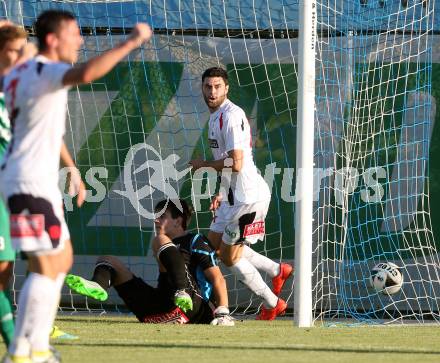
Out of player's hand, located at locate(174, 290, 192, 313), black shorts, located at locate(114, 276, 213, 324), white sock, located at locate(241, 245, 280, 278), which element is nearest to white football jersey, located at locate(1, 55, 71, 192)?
player's hand, located at locate(174, 290, 192, 313)

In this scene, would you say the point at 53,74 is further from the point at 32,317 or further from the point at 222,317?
the point at 222,317

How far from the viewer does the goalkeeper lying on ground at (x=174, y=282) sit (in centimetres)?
856

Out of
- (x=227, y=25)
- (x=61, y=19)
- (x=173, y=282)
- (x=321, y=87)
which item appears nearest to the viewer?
(x=61, y=19)

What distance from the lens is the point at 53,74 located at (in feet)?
16.1

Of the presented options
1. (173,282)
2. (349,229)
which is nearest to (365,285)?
(349,229)

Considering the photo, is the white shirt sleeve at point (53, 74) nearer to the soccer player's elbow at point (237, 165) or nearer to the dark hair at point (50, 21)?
the dark hair at point (50, 21)

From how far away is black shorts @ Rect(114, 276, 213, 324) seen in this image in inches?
341

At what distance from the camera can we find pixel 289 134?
35.0 ft

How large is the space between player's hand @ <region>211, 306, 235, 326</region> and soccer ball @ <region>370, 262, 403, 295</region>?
149 cm

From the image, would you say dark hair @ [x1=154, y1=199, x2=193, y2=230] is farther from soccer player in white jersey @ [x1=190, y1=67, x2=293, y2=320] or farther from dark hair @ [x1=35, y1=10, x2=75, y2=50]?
dark hair @ [x1=35, y1=10, x2=75, y2=50]

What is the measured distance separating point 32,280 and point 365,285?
18.2 feet

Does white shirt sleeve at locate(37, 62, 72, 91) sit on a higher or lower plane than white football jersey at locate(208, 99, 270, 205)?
higher

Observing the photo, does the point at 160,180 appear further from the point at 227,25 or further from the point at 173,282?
the point at 173,282

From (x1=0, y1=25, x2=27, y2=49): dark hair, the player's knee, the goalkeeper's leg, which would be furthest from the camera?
the player's knee
